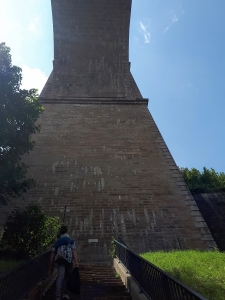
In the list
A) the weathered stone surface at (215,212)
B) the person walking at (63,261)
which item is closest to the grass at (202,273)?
the person walking at (63,261)

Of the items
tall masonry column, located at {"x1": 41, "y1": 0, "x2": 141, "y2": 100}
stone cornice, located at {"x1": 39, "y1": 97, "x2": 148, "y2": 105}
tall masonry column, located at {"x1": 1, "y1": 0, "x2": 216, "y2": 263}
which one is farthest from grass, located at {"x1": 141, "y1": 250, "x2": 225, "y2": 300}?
tall masonry column, located at {"x1": 41, "y1": 0, "x2": 141, "y2": 100}

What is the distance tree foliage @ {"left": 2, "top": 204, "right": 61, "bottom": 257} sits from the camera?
590 centimetres

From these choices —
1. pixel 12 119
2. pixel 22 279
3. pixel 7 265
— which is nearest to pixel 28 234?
pixel 7 265

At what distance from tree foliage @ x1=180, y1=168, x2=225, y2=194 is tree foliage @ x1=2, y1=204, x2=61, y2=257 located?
11.8 meters

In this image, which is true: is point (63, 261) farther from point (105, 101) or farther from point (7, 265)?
point (105, 101)

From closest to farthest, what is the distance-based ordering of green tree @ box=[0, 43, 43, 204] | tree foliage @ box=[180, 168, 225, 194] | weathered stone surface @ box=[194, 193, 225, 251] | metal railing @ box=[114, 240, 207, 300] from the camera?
metal railing @ box=[114, 240, 207, 300]
green tree @ box=[0, 43, 43, 204]
weathered stone surface @ box=[194, 193, 225, 251]
tree foliage @ box=[180, 168, 225, 194]

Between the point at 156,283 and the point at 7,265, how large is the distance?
343 cm

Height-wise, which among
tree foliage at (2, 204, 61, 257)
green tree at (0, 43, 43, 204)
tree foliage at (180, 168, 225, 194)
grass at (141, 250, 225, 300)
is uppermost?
tree foliage at (180, 168, 225, 194)

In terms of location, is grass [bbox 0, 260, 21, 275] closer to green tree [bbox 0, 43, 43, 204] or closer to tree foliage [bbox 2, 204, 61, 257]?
tree foliage [bbox 2, 204, 61, 257]

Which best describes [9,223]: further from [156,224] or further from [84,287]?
[156,224]

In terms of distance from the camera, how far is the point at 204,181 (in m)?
18.9

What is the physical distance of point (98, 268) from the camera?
20.6 feet

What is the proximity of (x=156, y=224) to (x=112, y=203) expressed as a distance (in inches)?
65.0

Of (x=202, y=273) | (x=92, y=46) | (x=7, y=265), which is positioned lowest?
(x=202, y=273)
